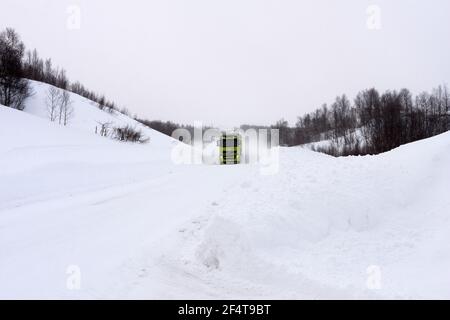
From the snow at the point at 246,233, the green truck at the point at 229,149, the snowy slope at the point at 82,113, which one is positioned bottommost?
the snow at the point at 246,233

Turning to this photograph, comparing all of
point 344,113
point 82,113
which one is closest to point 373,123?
point 344,113

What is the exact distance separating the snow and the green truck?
1201 cm

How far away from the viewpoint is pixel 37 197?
32.6 ft

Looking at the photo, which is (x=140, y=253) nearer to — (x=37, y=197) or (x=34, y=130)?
(x=37, y=197)

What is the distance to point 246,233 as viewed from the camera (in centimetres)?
652

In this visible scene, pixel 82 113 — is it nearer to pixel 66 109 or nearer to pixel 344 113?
pixel 66 109

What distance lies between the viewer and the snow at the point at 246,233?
201 inches

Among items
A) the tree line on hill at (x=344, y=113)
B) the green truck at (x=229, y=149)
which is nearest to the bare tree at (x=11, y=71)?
the tree line on hill at (x=344, y=113)

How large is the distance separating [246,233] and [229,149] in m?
17.5

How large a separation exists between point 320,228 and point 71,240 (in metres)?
5.60

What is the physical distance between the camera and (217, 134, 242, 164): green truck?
2378 centimetres

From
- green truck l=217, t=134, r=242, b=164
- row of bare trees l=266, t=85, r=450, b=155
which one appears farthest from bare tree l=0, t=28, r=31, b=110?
row of bare trees l=266, t=85, r=450, b=155

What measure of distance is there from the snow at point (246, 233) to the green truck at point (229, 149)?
12.0 m

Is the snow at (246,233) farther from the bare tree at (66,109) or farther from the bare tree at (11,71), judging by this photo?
the bare tree at (66,109)
